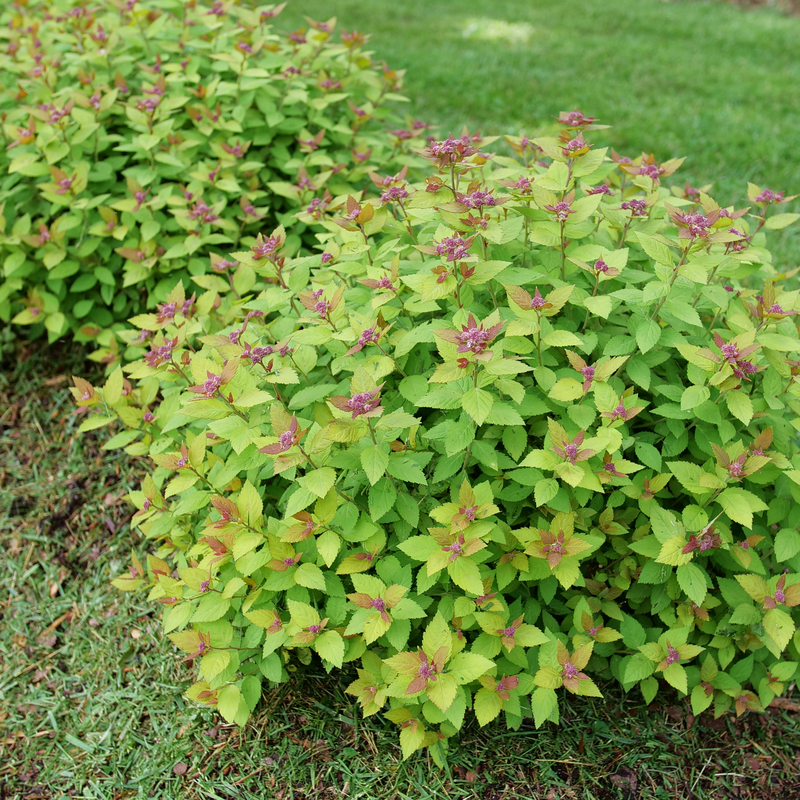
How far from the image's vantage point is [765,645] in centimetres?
211

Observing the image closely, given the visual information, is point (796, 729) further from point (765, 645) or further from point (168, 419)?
point (168, 419)

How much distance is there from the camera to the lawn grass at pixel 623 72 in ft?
17.1

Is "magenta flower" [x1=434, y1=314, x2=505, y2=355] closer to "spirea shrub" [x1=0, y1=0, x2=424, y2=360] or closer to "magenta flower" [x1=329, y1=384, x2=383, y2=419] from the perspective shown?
"magenta flower" [x1=329, y1=384, x2=383, y2=419]

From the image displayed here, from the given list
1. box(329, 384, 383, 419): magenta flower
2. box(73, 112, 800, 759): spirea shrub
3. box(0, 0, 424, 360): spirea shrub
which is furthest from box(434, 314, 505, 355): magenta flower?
box(0, 0, 424, 360): spirea shrub

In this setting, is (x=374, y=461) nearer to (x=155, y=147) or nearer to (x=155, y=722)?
(x=155, y=722)

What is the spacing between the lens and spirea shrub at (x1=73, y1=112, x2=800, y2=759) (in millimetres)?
1866

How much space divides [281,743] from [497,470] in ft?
3.76

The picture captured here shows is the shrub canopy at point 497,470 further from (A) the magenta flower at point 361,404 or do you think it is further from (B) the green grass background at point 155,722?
(B) the green grass background at point 155,722

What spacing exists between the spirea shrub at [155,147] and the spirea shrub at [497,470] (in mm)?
1019

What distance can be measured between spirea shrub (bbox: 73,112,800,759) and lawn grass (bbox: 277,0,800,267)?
2555mm

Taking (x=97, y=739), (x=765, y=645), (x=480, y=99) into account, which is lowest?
(x=97, y=739)

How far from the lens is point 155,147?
128 inches

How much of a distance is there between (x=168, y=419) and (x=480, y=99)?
4.58 m

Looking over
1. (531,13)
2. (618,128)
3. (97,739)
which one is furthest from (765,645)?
(531,13)
